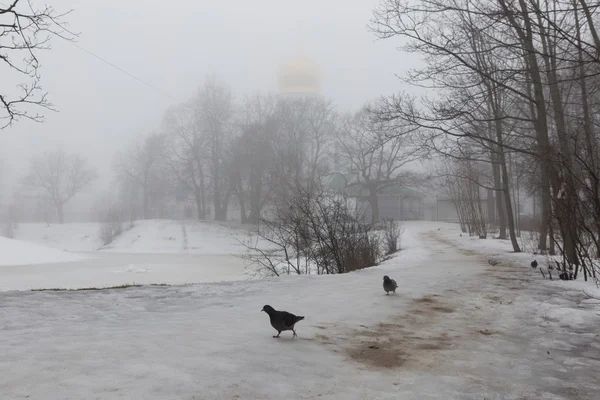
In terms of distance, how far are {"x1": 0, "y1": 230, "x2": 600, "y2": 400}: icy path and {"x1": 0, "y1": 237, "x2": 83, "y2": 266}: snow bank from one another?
30768 millimetres

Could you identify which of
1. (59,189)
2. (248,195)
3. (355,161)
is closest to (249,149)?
(248,195)

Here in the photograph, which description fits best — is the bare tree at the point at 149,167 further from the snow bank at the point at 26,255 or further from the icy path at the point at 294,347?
the icy path at the point at 294,347

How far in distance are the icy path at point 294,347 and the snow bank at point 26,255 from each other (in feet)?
101

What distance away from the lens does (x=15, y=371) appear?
11.6ft

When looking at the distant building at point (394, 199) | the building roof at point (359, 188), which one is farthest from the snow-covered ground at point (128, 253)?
the distant building at point (394, 199)

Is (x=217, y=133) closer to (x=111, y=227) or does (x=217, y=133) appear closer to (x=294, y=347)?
(x=111, y=227)

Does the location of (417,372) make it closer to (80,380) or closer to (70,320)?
(80,380)

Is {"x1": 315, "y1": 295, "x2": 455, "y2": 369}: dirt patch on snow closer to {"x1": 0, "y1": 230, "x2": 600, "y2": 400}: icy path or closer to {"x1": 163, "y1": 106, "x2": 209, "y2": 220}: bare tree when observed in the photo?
{"x1": 0, "y1": 230, "x2": 600, "y2": 400}: icy path

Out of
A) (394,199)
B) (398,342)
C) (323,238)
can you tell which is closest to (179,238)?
(394,199)

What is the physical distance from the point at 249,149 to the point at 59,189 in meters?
53.6

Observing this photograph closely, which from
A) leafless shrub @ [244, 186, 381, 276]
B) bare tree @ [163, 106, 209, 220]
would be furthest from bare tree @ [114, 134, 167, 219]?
leafless shrub @ [244, 186, 381, 276]

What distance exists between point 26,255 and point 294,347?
37.8 metres

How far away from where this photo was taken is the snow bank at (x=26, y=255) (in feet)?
110

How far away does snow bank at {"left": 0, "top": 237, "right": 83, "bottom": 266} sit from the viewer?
110 ft
